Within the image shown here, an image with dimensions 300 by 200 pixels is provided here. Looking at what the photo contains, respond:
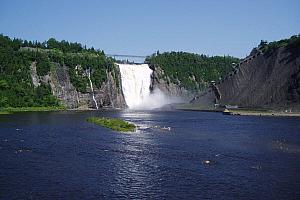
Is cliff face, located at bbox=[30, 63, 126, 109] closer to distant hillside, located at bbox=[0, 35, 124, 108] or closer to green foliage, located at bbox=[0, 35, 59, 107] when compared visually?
distant hillside, located at bbox=[0, 35, 124, 108]

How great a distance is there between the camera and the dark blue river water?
27.1 m

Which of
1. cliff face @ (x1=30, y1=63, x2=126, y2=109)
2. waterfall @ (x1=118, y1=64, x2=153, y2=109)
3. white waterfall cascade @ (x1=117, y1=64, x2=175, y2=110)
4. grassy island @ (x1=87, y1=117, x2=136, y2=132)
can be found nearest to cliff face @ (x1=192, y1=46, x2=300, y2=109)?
white waterfall cascade @ (x1=117, y1=64, x2=175, y2=110)

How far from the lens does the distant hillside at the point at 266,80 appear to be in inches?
4400

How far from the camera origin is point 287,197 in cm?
2616

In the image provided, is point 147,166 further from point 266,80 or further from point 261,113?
point 266,80

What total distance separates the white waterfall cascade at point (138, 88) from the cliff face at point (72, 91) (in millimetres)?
11717

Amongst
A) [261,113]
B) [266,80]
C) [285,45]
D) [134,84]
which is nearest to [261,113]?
[261,113]

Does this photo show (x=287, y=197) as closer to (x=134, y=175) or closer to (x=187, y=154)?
(x=134, y=175)

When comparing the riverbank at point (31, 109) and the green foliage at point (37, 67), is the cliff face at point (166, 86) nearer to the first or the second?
the green foliage at point (37, 67)

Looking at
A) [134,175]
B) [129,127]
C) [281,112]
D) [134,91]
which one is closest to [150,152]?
[134,175]

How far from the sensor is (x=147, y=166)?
35250 millimetres

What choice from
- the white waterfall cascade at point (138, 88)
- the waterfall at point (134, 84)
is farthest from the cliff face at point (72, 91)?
the white waterfall cascade at point (138, 88)

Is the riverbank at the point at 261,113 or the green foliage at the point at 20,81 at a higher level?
the green foliage at the point at 20,81

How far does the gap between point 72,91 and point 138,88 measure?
35.9 metres
